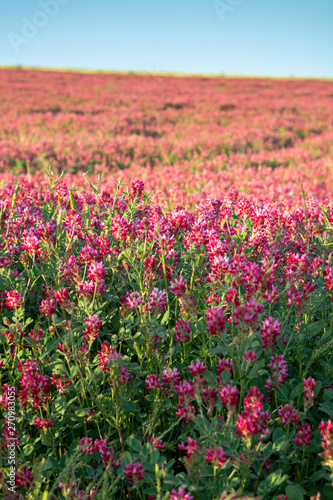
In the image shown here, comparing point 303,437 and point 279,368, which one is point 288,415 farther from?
point 279,368

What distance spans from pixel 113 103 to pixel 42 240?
69.9 ft

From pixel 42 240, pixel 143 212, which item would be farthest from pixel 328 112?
pixel 42 240

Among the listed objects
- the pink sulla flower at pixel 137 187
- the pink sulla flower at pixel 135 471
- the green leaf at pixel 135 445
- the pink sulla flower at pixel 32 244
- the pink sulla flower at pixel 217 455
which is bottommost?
the pink sulla flower at pixel 135 471

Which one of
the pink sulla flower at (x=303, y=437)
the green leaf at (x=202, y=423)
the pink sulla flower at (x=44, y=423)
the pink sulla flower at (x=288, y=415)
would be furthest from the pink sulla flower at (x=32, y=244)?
the pink sulla flower at (x=303, y=437)

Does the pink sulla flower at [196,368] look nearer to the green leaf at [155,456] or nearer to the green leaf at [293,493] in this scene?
the green leaf at [155,456]

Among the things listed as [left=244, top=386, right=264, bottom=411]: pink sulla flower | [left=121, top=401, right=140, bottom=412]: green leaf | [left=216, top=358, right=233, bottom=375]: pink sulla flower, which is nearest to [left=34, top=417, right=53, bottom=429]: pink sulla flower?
[left=121, top=401, right=140, bottom=412]: green leaf

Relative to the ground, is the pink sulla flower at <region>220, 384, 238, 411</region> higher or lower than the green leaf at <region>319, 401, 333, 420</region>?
higher

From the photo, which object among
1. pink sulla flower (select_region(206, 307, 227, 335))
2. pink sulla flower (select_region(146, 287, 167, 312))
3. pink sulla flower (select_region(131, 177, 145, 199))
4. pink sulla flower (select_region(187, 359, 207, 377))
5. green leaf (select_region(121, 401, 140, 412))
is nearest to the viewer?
pink sulla flower (select_region(206, 307, 227, 335))

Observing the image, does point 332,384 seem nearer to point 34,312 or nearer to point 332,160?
point 34,312

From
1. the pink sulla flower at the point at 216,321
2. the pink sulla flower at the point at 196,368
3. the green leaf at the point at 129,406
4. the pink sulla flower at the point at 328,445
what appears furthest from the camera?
the green leaf at the point at 129,406

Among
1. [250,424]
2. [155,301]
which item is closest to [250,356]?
[250,424]

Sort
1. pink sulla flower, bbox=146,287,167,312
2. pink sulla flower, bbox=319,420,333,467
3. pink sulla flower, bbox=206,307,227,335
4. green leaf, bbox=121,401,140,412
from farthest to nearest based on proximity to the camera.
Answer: pink sulla flower, bbox=146,287,167,312, green leaf, bbox=121,401,140,412, pink sulla flower, bbox=206,307,227,335, pink sulla flower, bbox=319,420,333,467

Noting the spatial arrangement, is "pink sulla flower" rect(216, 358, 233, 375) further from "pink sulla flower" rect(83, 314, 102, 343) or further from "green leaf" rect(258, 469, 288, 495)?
"pink sulla flower" rect(83, 314, 102, 343)

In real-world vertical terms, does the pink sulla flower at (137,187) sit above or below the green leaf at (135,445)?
above
